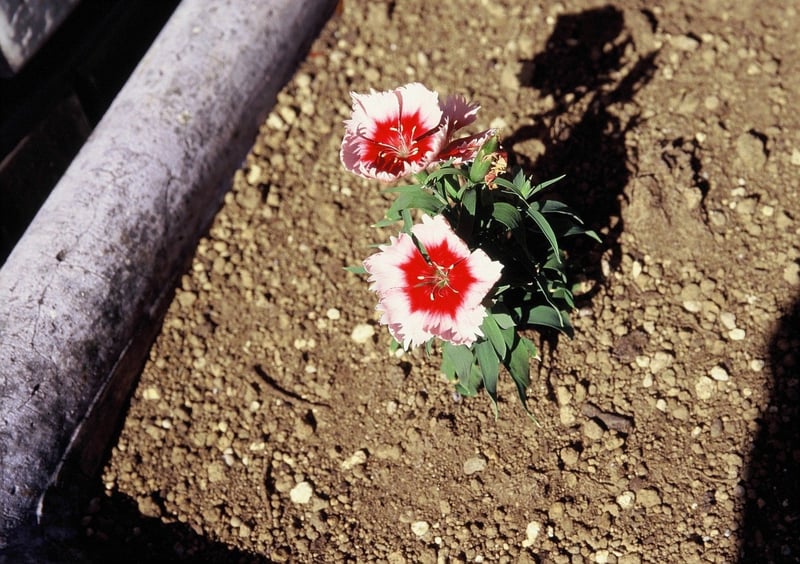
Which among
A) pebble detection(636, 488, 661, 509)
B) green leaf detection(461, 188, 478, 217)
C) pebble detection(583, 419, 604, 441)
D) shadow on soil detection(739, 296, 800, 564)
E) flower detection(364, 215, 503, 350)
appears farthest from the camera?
pebble detection(583, 419, 604, 441)

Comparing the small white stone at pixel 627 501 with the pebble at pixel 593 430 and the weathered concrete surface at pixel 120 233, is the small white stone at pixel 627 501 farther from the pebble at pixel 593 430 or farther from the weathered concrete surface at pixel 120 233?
the weathered concrete surface at pixel 120 233

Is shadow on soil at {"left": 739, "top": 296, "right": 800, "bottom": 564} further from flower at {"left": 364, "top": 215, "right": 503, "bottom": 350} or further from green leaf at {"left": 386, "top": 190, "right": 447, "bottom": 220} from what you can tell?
green leaf at {"left": 386, "top": 190, "right": 447, "bottom": 220}

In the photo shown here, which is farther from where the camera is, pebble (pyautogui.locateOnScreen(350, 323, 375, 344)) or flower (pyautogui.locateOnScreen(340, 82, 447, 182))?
pebble (pyautogui.locateOnScreen(350, 323, 375, 344))

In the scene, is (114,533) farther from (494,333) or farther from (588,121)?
(588,121)

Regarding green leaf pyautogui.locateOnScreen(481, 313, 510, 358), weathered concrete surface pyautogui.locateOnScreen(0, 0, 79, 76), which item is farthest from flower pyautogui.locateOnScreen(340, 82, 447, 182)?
weathered concrete surface pyautogui.locateOnScreen(0, 0, 79, 76)

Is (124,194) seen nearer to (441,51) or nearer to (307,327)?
(307,327)

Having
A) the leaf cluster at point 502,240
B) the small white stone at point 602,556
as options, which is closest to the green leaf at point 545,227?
the leaf cluster at point 502,240

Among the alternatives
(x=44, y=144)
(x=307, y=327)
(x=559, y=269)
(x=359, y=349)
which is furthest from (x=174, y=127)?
(x=559, y=269)

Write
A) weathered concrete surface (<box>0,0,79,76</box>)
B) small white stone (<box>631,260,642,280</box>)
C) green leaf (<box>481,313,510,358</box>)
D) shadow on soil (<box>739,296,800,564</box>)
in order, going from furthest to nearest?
weathered concrete surface (<box>0,0,79,76</box>) < small white stone (<box>631,260,642,280</box>) < shadow on soil (<box>739,296,800,564</box>) < green leaf (<box>481,313,510,358</box>)
